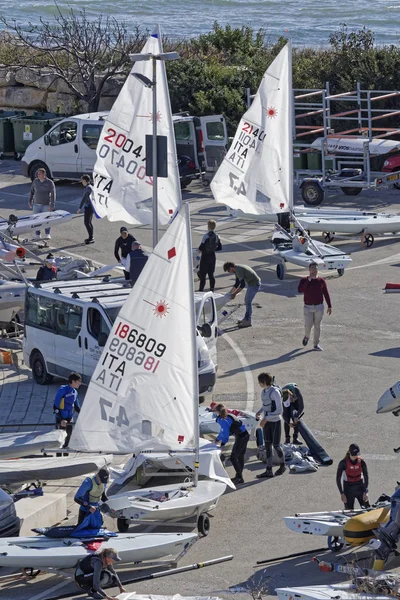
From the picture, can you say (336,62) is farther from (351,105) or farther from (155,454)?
(155,454)

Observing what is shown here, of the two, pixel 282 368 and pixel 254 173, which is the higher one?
pixel 254 173

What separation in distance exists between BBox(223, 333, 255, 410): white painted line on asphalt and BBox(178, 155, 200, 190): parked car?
41.1 feet

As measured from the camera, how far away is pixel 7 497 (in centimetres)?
1402

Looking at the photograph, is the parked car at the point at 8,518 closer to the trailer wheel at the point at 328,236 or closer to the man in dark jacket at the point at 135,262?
the man in dark jacket at the point at 135,262

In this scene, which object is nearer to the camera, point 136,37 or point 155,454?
point 155,454

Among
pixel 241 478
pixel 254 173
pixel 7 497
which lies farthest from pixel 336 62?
pixel 7 497

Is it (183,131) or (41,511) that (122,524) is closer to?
(41,511)

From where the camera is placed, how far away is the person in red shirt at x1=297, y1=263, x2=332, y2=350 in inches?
861

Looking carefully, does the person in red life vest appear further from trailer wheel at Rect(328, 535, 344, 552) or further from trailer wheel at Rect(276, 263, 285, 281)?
trailer wheel at Rect(276, 263, 285, 281)

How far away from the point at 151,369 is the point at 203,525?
201 cm

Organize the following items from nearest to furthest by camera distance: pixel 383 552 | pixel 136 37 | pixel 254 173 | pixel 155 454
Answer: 1. pixel 383 552
2. pixel 155 454
3. pixel 254 173
4. pixel 136 37

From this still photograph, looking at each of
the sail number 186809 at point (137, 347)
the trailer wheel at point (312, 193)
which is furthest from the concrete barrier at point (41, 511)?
the trailer wheel at point (312, 193)

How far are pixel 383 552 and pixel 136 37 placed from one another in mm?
32329

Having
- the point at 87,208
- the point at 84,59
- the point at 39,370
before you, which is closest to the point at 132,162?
the point at 39,370
